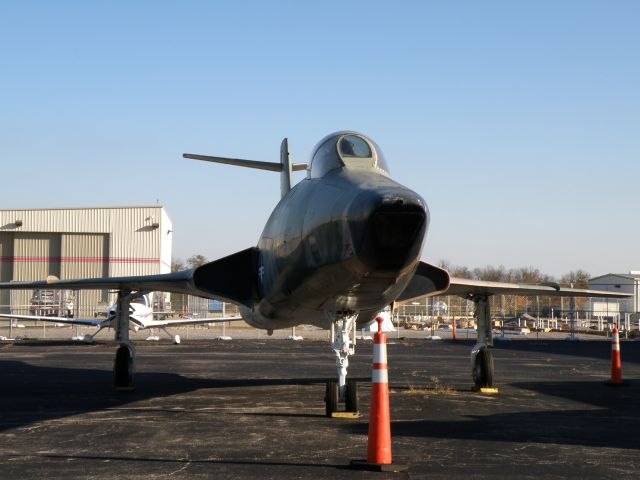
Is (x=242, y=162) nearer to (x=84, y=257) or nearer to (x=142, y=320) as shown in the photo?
(x=142, y=320)

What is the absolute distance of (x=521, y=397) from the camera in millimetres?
12664

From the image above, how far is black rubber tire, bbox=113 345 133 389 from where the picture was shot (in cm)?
1384

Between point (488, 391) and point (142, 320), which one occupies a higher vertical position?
point (142, 320)

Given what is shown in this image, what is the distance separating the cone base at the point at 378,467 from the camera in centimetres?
652

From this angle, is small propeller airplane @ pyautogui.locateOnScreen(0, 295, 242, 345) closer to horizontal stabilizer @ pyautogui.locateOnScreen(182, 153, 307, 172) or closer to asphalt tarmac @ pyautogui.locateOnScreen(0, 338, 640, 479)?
asphalt tarmac @ pyautogui.locateOnScreen(0, 338, 640, 479)

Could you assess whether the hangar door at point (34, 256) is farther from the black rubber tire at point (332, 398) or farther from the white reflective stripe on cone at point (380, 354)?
the white reflective stripe on cone at point (380, 354)

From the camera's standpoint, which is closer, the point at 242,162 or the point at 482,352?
the point at 482,352

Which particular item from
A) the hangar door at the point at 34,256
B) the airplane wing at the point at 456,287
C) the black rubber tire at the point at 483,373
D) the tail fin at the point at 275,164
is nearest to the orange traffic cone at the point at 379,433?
the airplane wing at the point at 456,287

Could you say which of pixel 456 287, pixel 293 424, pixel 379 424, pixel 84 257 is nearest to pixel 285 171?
pixel 456 287

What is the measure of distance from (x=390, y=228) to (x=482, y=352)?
291 inches

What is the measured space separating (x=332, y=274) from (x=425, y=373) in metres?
9.54

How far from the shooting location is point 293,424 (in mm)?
9422

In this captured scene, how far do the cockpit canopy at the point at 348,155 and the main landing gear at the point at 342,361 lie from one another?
6.13ft

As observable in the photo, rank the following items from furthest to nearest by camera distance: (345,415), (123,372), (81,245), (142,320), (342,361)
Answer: (81,245)
(142,320)
(123,372)
(345,415)
(342,361)
